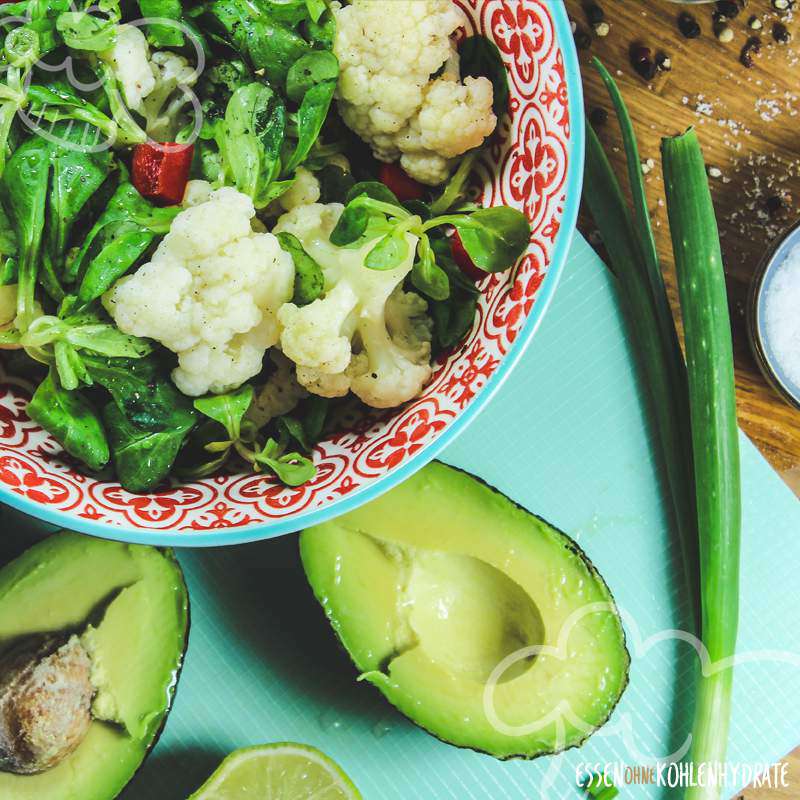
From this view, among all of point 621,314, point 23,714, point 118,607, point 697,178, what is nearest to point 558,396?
point 621,314

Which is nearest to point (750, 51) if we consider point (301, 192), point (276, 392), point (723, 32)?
point (723, 32)

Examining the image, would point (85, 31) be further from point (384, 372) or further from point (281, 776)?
point (281, 776)

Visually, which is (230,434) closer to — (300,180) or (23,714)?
(300,180)

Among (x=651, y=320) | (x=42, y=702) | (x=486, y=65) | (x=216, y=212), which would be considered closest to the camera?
(x=216, y=212)

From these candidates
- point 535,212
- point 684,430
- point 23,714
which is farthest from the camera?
point 684,430

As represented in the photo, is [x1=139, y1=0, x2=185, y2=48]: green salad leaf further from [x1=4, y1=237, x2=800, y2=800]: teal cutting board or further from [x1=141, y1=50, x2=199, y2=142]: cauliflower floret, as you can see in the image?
[x1=4, y1=237, x2=800, y2=800]: teal cutting board

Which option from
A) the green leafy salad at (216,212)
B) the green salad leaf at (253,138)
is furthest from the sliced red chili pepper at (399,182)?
the green salad leaf at (253,138)
